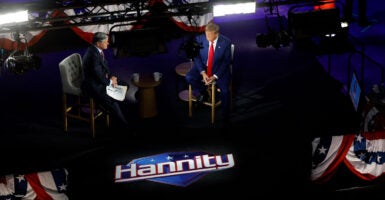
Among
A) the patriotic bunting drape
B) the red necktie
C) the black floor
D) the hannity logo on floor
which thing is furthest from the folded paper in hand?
the patriotic bunting drape

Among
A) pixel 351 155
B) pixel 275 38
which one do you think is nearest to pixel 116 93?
pixel 275 38

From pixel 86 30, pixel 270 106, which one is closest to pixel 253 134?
pixel 270 106

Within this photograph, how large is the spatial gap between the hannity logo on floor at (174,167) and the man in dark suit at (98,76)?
34.6 inches

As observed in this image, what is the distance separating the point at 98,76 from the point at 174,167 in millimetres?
1735

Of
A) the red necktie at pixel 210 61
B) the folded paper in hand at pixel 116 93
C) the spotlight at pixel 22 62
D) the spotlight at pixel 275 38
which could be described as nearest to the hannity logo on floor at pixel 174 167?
the folded paper in hand at pixel 116 93

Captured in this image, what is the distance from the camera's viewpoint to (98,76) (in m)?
7.99

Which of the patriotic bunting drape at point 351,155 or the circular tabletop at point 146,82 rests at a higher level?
the circular tabletop at point 146,82

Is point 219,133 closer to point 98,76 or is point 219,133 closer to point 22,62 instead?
point 98,76

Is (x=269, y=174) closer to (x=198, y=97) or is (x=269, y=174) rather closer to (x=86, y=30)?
(x=198, y=97)

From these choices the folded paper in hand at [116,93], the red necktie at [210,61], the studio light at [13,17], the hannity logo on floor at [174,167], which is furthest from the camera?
the red necktie at [210,61]

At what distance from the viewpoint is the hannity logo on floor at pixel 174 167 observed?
7.28 metres

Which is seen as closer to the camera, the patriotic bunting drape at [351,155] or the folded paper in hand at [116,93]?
the patriotic bunting drape at [351,155]

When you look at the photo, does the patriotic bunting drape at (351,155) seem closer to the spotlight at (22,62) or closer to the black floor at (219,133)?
the black floor at (219,133)

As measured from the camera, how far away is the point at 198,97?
8.84 meters
